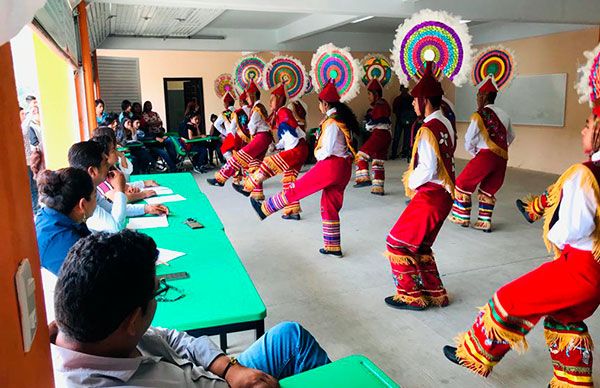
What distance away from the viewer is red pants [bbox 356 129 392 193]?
6824 mm

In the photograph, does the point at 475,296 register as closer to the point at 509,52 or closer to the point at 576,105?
the point at 509,52

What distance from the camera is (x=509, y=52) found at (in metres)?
5.12

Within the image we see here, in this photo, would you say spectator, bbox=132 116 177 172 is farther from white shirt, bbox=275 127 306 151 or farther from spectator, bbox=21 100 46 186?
white shirt, bbox=275 127 306 151

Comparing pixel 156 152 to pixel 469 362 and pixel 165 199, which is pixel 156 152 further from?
pixel 469 362

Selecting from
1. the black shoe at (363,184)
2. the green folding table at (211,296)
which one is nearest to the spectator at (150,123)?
the black shoe at (363,184)

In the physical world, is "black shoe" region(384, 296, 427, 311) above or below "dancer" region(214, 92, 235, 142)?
below

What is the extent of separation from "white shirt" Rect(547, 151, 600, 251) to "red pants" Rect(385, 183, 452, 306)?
101cm

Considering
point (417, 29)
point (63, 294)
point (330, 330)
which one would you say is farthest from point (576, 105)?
point (63, 294)

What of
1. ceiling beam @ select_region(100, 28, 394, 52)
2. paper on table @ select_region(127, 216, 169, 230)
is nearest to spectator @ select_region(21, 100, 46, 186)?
paper on table @ select_region(127, 216, 169, 230)

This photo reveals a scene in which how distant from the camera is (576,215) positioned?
189 cm

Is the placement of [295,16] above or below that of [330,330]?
above

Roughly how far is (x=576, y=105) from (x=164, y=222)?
740 centimetres

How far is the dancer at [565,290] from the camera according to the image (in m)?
1.90

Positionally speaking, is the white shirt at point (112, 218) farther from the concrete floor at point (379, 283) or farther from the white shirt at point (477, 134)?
the white shirt at point (477, 134)
